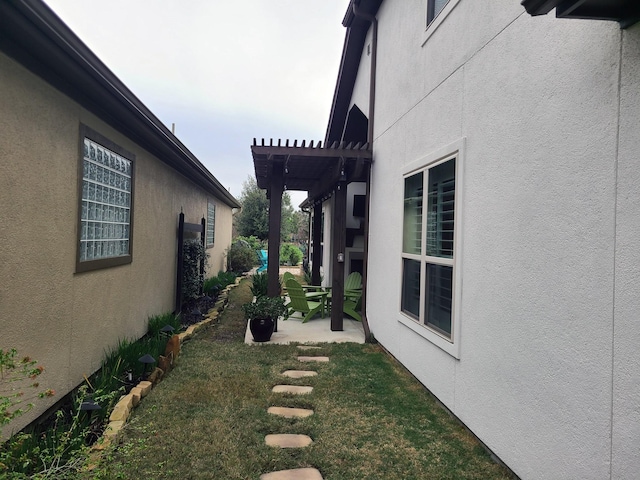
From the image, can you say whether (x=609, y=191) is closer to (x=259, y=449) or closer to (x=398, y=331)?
(x=259, y=449)

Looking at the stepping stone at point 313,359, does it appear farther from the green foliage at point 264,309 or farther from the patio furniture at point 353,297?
→ the patio furniture at point 353,297

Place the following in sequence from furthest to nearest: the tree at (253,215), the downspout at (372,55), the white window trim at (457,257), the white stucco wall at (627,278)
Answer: the tree at (253,215)
the downspout at (372,55)
the white window trim at (457,257)
the white stucco wall at (627,278)

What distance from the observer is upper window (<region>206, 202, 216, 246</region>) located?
1288 cm

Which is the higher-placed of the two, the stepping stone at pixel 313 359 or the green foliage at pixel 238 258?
the green foliage at pixel 238 258

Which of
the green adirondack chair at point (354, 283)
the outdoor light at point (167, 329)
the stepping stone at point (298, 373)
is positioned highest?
the green adirondack chair at point (354, 283)

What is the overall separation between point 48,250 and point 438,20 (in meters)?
4.36

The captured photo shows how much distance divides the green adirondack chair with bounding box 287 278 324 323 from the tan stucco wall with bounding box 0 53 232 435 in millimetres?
3084

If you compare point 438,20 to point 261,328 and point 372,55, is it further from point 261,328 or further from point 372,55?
point 261,328

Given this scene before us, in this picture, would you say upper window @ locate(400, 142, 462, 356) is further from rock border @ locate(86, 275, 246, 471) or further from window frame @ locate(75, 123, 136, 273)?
window frame @ locate(75, 123, 136, 273)

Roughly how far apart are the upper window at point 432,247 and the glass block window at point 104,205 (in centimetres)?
358

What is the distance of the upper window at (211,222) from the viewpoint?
1288cm

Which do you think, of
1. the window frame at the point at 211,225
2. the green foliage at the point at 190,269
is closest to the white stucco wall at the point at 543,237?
the green foliage at the point at 190,269

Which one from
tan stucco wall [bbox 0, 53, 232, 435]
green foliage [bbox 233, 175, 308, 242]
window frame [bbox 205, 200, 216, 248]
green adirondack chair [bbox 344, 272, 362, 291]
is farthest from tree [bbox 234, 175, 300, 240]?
tan stucco wall [bbox 0, 53, 232, 435]

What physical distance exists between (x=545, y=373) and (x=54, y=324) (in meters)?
3.89
